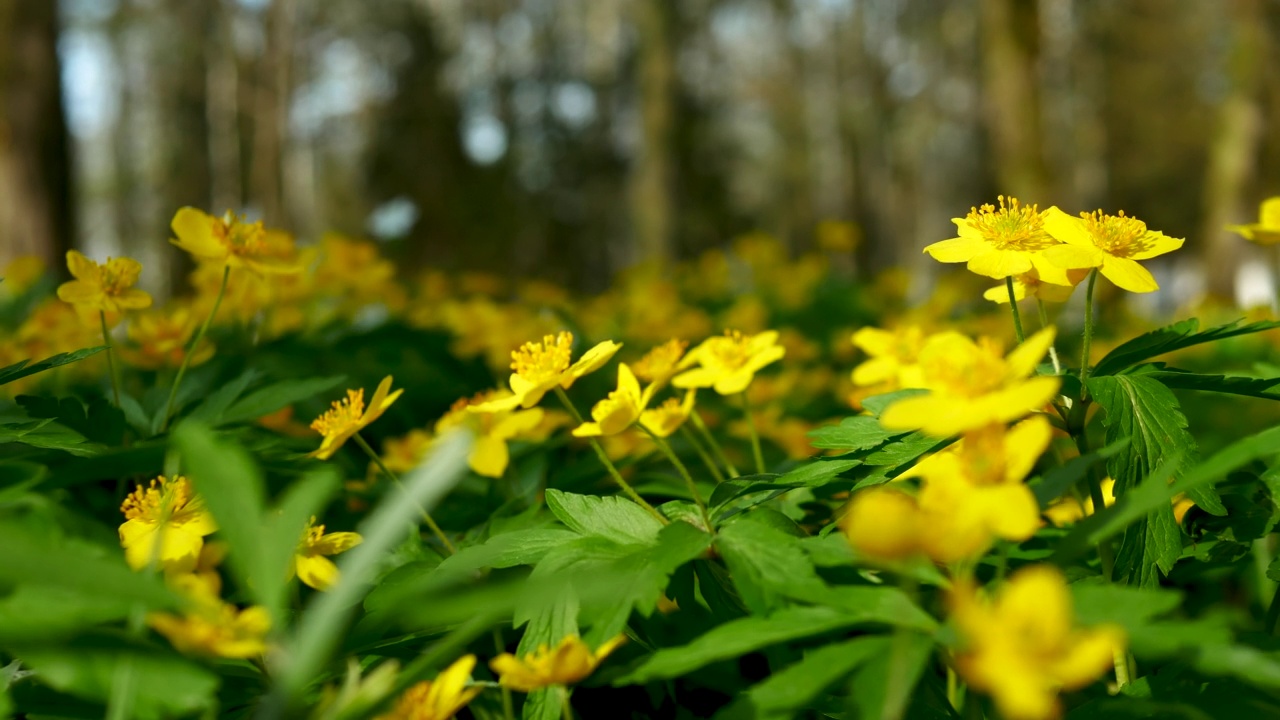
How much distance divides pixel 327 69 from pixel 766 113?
39.3 ft

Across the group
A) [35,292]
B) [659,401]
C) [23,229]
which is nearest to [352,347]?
[659,401]

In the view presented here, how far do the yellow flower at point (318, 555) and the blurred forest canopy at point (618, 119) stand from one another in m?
4.66

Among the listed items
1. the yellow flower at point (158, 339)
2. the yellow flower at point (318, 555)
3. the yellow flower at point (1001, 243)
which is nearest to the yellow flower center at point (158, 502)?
the yellow flower at point (318, 555)

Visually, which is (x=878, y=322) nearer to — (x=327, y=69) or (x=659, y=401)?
(x=659, y=401)

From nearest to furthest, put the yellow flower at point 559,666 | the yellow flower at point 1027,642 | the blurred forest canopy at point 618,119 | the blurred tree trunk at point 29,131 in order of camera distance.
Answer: the yellow flower at point 1027,642 < the yellow flower at point 559,666 < the blurred tree trunk at point 29,131 < the blurred forest canopy at point 618,119

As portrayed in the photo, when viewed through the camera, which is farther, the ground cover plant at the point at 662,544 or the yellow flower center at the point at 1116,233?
the yellow flower center at the point at 1116,233

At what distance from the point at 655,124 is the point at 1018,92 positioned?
4863mm

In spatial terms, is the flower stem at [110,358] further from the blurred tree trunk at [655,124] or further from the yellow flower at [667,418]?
the blurred tree trunk at [655,124]

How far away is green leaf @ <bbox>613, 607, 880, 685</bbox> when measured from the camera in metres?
0.74

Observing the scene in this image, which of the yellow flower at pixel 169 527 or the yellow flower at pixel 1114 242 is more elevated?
the yellow flower at pixel 1114 242

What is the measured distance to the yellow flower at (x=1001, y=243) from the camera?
41.0 inches

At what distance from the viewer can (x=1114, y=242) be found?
1.10 metres

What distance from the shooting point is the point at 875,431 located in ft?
3.31

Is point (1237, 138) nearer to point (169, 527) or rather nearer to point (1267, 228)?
point (1267, 228)
